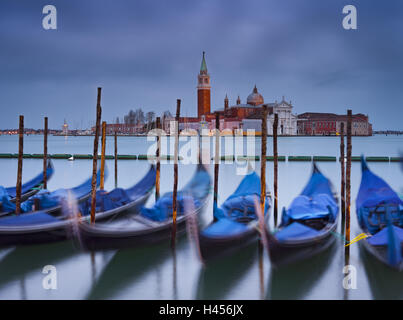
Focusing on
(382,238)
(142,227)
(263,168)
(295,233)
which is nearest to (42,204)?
(142,227)

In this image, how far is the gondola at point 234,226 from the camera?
14.6 feet

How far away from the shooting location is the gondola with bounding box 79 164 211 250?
4.71 meters

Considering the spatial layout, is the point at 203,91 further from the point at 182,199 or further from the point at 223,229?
the point at 223,229

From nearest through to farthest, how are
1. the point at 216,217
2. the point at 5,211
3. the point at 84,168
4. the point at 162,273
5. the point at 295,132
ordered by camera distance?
the point at 162,273, the point at 216,217, the point at 5,211, the point at 84,168, the point at 295,132

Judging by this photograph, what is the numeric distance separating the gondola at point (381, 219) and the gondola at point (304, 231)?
0.39m

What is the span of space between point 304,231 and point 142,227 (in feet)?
6.26

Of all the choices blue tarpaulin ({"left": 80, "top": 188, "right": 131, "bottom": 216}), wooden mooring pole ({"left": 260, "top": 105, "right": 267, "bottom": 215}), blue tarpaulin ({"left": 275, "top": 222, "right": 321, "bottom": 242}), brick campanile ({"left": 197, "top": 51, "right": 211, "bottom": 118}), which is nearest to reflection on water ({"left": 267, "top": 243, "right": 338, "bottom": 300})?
blue tarpaulin ({"left": 275, "top": 222, "right": 321, "bottom": 242})

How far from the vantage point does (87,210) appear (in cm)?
618

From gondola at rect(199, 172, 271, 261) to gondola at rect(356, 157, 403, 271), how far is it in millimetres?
1332

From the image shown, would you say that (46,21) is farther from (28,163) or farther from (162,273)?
(28,163)

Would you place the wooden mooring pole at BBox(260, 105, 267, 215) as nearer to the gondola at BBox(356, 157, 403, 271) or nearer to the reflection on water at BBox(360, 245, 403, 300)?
the gondola at BBox(356, 157, 403, 271)
